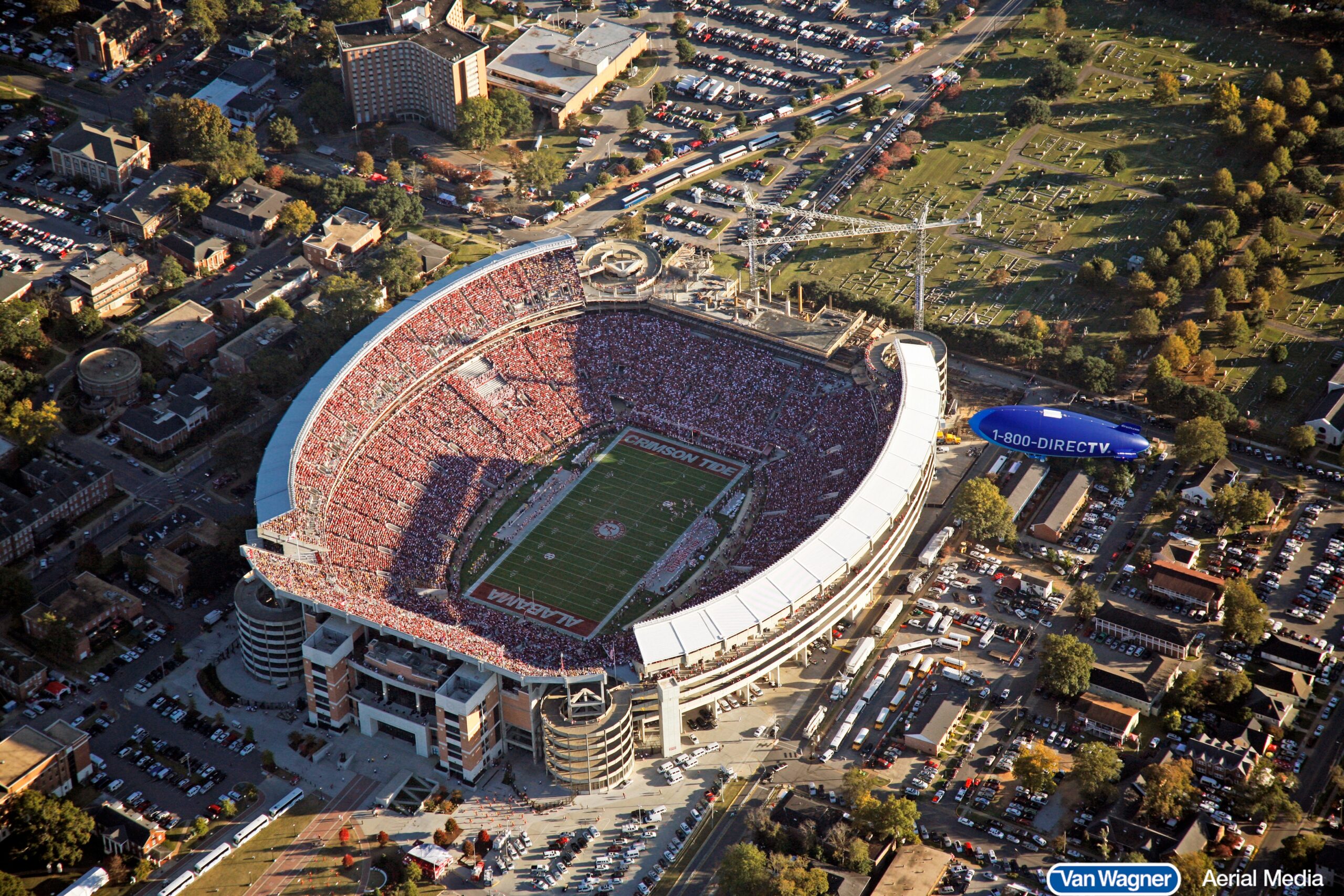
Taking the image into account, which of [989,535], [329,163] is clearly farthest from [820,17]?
[989,535]

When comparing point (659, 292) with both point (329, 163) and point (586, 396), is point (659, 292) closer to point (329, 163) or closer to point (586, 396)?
point (586, 396)

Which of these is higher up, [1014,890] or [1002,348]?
[1002,348]

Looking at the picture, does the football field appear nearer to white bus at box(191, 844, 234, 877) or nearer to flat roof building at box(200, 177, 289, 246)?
white bus at box(191, 844, 234, 877)

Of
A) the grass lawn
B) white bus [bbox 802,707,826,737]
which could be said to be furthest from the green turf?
the grass lawn

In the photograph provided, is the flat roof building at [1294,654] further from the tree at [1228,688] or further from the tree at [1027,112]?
the tree at [1027,112]

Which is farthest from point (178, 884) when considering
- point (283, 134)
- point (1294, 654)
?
→ point (283, 134)

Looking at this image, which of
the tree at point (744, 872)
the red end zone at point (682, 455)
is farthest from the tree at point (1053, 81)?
the tree at point (744, 872)

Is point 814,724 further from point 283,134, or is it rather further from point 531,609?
point 283,134
